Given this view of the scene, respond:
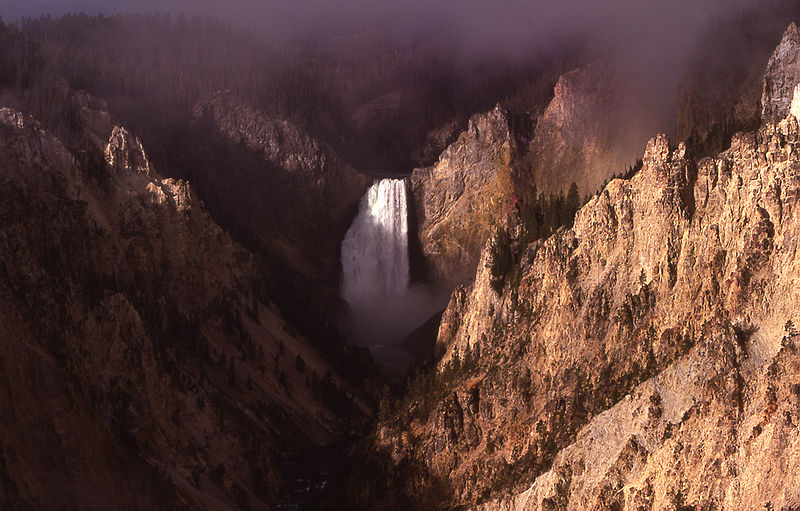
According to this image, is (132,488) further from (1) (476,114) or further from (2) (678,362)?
(1) (476,114)

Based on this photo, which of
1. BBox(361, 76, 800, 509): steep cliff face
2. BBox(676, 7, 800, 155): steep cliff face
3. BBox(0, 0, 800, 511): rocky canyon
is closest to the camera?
BBox(361, 76, 800, 509): steep cliff face

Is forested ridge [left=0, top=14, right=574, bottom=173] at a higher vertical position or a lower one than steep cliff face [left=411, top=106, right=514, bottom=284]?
higher

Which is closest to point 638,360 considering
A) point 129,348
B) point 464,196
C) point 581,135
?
point 129,348

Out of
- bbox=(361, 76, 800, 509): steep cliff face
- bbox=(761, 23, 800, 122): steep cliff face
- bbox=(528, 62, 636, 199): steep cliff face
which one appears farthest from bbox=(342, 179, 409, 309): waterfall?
bbox=(761, 23, 800, 122): steep cliff face

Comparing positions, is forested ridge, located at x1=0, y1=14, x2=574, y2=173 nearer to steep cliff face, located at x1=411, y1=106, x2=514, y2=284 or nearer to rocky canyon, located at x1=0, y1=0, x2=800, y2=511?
rocky canyon, located at x1=0, y1=0, x2=800, y2=511

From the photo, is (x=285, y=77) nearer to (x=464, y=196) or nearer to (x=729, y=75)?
(x=464, y=196)

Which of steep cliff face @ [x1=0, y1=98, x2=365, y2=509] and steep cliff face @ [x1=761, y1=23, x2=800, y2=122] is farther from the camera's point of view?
steep cliff face @ [x1=761, y1=23, x2=800, y2=122]
